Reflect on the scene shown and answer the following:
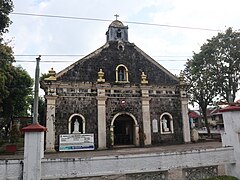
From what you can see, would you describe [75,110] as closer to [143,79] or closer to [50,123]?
[50,123]

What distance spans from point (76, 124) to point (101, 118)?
6.09 feet

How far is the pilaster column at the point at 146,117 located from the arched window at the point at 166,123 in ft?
3.89

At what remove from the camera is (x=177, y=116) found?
742 inches

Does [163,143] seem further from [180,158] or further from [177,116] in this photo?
[180,158]

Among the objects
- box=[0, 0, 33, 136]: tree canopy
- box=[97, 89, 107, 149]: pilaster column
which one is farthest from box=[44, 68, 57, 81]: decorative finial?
box=[97, 89, 107, 149]: pilaster column

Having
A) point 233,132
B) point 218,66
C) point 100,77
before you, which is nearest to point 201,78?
point 218,66

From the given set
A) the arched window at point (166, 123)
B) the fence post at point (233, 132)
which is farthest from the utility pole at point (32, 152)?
the arched window at point (166, 123)

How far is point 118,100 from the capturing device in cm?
1767

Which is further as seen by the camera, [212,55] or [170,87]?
[212,55]

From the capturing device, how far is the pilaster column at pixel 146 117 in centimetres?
1736

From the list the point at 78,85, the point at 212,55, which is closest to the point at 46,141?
the point at 78,85

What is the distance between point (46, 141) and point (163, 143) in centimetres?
868

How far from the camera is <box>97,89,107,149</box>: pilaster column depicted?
1646 centimetres

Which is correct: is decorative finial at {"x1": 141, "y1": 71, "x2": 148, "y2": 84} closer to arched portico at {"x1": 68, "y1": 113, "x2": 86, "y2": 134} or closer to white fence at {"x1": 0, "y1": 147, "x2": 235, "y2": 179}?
arched portico at {"x1": 68, "y1": 113, "x2": 86, "y2": 134}
